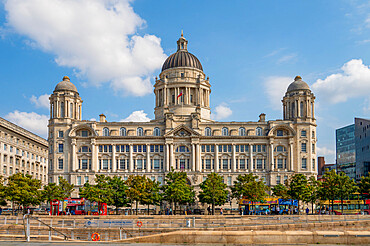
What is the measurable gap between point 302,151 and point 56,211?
203 feet

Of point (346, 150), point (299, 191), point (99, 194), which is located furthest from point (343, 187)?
point (346, 150)

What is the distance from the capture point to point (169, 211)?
302ft

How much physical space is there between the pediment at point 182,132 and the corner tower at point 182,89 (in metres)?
12.1

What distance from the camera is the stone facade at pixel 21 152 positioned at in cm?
10900

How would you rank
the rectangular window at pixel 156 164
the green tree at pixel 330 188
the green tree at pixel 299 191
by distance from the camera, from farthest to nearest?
the rectangular window at pixel 156 164 < the green tree at pixel 299 191 < the green tree at pixel 330 188

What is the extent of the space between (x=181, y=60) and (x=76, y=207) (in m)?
60.3

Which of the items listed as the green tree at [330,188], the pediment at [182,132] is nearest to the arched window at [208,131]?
the pediment at [182,132]

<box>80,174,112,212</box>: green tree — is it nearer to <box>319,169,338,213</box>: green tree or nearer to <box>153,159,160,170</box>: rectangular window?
<box>153,159,160,170</box>: rectangular window

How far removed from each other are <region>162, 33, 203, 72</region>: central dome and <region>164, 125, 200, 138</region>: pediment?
85.8 ft

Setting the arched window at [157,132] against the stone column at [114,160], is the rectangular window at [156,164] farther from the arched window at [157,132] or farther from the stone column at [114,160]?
the stone column at [114,160]

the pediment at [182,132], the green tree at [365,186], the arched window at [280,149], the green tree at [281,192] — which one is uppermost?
the pediment at [182,132]

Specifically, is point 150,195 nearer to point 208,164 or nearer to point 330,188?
point 208,164

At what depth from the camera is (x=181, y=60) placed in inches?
5128

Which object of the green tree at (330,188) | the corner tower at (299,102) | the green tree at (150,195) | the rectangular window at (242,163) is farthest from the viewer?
the corner tower at (299,102)
